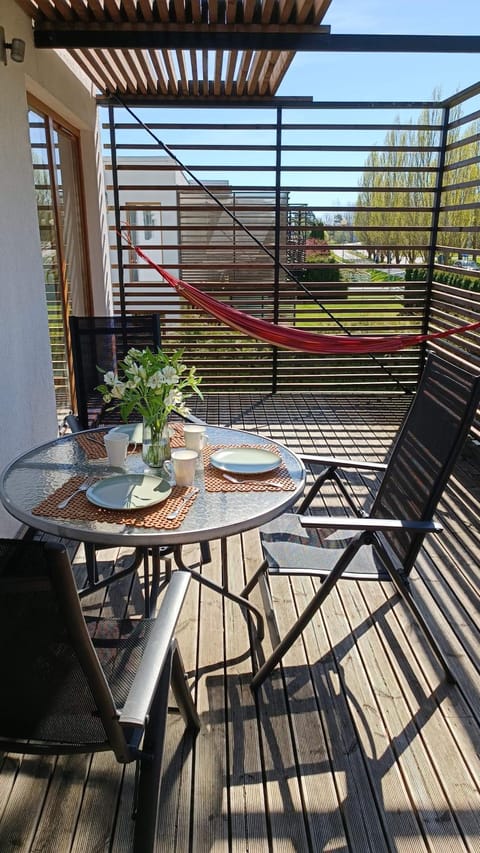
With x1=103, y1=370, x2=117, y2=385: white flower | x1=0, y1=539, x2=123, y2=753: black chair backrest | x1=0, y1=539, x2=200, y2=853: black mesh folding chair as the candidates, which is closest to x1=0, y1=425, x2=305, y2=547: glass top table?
x1=0, y1=539, x2=200, y2=853: black mesh folding chair

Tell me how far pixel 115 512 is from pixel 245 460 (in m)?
0.55

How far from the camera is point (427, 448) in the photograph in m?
2.09

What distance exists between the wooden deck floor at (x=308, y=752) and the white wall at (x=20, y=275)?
3.62 ft

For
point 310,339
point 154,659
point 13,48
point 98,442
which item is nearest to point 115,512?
point 154,659

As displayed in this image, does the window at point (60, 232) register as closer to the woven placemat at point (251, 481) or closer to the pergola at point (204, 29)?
the pergola at point (204, 29)

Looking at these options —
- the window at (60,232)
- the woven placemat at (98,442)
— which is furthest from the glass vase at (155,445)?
the window at (60,232)

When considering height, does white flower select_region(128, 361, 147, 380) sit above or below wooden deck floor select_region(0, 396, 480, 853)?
above

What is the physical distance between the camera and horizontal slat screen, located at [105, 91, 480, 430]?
5.20 meters

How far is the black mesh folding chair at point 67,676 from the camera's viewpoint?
99cm

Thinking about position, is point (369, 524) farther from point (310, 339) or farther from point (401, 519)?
point (310, 339)

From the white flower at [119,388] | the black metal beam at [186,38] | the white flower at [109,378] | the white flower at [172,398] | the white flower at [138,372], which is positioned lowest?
the white flower at [172,398]

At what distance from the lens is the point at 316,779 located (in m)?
1.63

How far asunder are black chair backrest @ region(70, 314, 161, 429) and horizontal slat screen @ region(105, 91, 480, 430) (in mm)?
2080

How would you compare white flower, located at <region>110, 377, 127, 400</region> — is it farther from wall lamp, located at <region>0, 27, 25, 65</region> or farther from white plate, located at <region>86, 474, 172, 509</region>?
wall lamp, located at <region>0, 27, 25, 65</region>
